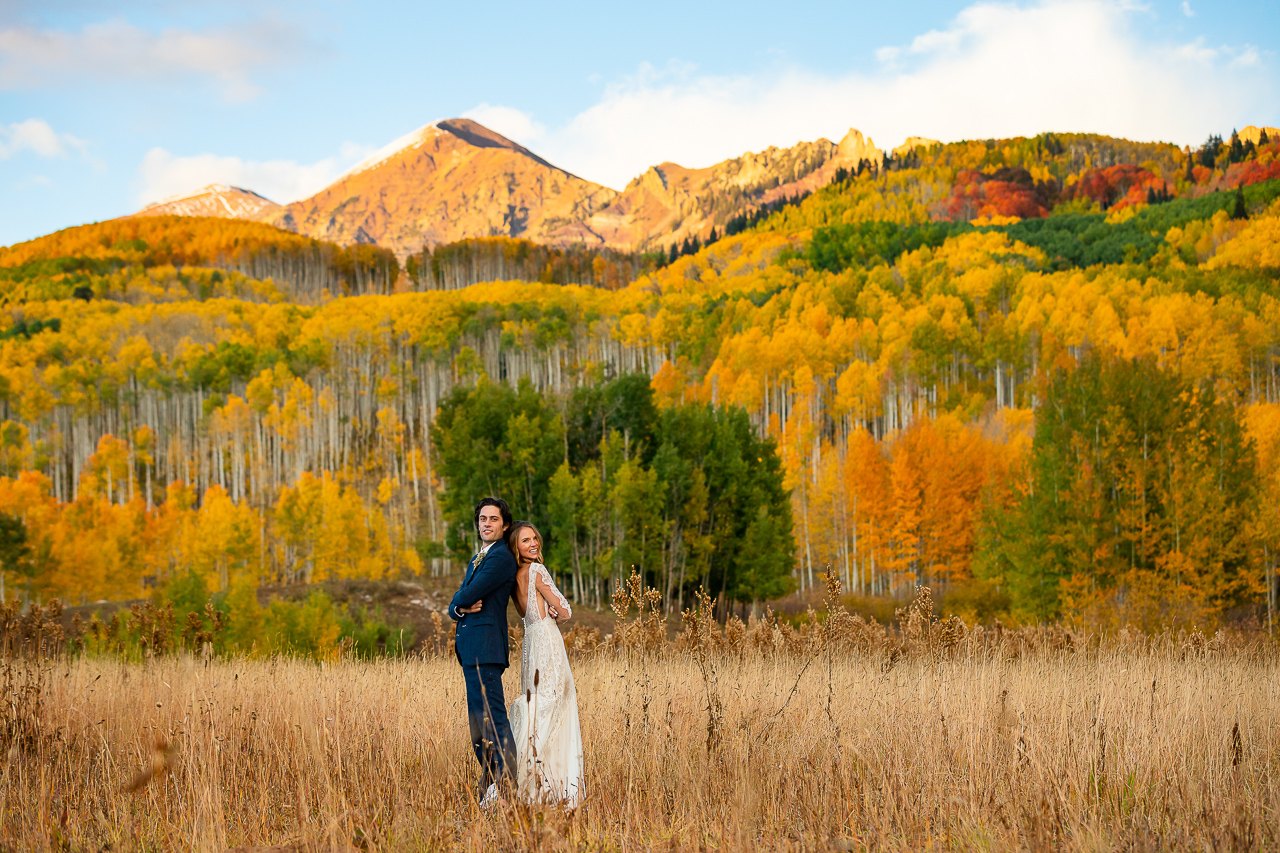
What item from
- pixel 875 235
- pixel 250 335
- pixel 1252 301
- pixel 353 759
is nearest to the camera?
pixel 353 759

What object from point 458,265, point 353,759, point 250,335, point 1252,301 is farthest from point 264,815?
point 458,265

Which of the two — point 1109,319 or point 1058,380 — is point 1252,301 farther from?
point 1058,380

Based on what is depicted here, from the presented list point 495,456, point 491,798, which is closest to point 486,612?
point 491,798

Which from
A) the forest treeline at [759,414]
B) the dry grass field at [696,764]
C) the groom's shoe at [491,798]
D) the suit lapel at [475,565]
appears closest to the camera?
the dry grass field at [696,764]

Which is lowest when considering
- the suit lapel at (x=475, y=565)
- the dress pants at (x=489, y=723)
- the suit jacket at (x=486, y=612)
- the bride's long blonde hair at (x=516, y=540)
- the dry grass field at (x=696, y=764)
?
the dry grass field at (x=696, y=764)

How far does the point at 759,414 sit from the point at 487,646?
6528 cm

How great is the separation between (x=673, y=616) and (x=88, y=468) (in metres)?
56.8

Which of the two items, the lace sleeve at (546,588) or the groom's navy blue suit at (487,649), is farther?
the lace sleeve at (546,588)

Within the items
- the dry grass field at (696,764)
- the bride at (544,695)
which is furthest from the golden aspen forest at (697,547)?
the bride at (544,695)

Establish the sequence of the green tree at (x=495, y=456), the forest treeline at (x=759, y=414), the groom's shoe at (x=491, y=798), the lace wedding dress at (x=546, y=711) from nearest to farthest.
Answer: the groom's shoe at (x=491, y=798), the lace wedding dress at (x=546, y=711), the forest treeline at (x=759, y=414), the green tree at (x=495, y=456)

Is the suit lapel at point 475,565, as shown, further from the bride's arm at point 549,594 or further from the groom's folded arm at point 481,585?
the bride's arm at point 549,594

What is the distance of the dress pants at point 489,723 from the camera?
4832 mm

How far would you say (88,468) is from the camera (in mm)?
66688

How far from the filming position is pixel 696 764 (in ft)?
17.4
